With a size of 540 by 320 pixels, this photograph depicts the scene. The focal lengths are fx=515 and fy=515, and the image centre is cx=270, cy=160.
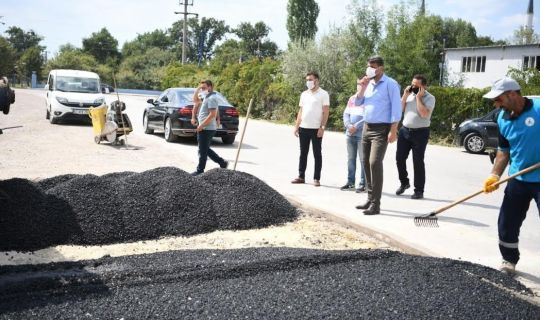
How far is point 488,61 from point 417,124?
115 feet

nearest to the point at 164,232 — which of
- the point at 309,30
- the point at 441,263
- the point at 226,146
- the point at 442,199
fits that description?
the point at 441,263

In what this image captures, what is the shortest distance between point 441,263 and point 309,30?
5531cm

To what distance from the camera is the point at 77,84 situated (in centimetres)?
2000

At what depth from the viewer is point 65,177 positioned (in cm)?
699

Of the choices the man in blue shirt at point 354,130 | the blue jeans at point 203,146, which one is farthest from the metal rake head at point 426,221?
the blue jeans at point 203,146

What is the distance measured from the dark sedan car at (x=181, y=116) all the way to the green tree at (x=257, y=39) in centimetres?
8688

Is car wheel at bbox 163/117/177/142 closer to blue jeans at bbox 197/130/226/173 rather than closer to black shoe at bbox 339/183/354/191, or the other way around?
blue jeans at bbox 197/130/226/173

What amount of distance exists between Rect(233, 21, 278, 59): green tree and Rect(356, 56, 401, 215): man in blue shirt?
9573 centimetres

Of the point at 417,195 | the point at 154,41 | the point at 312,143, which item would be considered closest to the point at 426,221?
the point at 417,195

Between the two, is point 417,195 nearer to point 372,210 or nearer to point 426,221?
point 372,210

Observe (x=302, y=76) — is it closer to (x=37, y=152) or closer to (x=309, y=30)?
(x=37, y=152)

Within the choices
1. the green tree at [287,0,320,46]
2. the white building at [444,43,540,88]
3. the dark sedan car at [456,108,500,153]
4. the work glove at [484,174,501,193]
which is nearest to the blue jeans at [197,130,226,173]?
the work glove at [484,174,501,193]

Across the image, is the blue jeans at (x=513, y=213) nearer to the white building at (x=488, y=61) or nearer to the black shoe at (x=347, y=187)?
the black shoe at (x=347, y=187)

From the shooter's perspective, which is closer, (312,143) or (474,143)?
(312,143)
